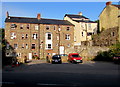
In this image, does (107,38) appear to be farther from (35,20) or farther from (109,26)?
(35,20)

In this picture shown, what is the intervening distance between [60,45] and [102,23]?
13.5 metres

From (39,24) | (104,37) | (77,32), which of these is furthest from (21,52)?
(104,37)

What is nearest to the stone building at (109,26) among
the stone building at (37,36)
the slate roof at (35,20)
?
the stone building at (37,36)

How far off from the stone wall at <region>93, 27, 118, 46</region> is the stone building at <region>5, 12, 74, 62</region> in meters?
7.13

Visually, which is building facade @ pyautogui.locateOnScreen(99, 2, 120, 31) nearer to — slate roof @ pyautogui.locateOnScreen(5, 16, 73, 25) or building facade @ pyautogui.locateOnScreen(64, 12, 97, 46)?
building facade @ pyautogui.locateOnScreen(64, 12, 97, 46)

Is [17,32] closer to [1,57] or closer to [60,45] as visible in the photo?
[60,45]

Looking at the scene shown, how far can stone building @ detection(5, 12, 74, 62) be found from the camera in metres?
41.4

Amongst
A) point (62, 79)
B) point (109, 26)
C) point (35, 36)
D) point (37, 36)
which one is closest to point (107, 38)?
point (109, 26)

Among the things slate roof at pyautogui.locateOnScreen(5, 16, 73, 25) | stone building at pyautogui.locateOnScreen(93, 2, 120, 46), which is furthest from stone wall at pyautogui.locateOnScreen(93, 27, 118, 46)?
slate roof at pyautogui.locateOnScreen(5, 16, 73, 25)

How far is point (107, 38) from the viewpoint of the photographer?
39875 mm

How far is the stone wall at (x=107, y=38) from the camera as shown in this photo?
37.3m

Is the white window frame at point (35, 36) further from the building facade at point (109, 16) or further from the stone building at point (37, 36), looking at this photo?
the building facade at point (109, 16)

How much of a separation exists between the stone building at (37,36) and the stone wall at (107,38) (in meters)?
7.13

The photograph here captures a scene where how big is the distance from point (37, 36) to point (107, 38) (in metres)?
18.2
